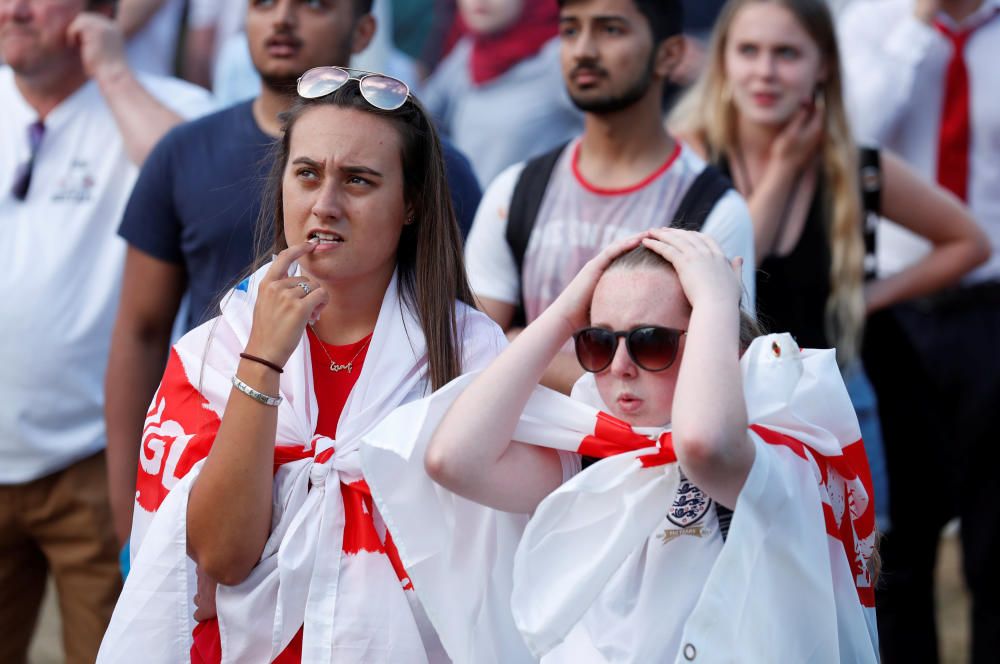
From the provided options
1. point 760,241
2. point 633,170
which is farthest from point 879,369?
point 633,170

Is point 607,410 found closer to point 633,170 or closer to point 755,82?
point 633,170

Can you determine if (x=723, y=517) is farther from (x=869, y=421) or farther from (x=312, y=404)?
(x=869, y=421)

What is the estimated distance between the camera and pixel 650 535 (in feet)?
8.59

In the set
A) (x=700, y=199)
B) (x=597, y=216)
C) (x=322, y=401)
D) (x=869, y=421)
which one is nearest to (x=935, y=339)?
(x=869, y=421)

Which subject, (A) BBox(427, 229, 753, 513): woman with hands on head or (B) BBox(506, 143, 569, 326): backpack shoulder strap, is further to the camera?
(B) BBox(506, 143, 569, 326): backpack shoulder strap

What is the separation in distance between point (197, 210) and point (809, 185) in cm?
188

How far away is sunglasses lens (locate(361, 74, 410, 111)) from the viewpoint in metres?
2.88

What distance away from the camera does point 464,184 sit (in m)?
3.91

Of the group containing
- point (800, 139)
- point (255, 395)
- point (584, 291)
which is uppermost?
point (800, 139)

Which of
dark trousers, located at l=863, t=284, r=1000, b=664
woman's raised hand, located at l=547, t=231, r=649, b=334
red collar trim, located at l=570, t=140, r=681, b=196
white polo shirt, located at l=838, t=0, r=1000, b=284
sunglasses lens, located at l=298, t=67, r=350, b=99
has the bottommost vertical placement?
→ dark trousers, located at l=863, t=284, r=1000, b=664

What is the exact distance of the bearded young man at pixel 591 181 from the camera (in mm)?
3857

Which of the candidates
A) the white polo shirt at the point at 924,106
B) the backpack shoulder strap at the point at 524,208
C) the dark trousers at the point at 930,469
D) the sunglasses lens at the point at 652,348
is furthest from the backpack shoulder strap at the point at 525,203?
the white polo shirt at the point at 924,106

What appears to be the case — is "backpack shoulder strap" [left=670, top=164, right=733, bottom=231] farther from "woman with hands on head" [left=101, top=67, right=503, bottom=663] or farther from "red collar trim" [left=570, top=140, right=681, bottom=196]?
"woman with hands on head" [left=101, top=67, right=503, bottom=663]

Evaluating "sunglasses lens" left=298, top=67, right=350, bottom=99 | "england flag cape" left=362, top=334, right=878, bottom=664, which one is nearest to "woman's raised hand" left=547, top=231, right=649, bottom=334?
"england flag cape" left=362, top=334, right=878, bottom=664
